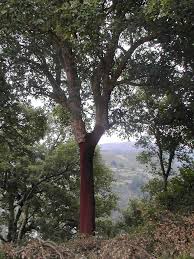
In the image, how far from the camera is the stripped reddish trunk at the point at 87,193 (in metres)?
16.3

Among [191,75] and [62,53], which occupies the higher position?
[62,53]

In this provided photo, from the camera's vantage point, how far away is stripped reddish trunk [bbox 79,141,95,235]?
1634 cm

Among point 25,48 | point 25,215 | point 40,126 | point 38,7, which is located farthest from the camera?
point 25,215

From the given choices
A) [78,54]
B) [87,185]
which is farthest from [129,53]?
[87,185]

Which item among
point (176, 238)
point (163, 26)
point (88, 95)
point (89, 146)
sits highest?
point (163, 26)

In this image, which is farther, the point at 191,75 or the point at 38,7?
the point at 191,75

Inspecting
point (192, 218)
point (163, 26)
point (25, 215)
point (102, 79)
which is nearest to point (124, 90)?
point (102, 79)

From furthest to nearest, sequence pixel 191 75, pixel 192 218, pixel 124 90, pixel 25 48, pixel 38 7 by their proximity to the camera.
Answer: pixel 124 90, pixel 25 48, pixel 191 75, pixel 38 7, pixel 192 218

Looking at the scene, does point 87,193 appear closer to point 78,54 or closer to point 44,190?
point 78,54

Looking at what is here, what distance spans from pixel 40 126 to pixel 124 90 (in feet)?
18.3

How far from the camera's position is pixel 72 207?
108 feet

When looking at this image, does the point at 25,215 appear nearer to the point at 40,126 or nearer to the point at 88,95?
the point at 40,126

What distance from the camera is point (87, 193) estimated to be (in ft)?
55.1

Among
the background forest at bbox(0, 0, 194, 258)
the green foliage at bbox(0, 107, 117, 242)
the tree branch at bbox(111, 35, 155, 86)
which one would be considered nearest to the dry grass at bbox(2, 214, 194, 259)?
the background forest at bbox(0, 0, 194, 258)
